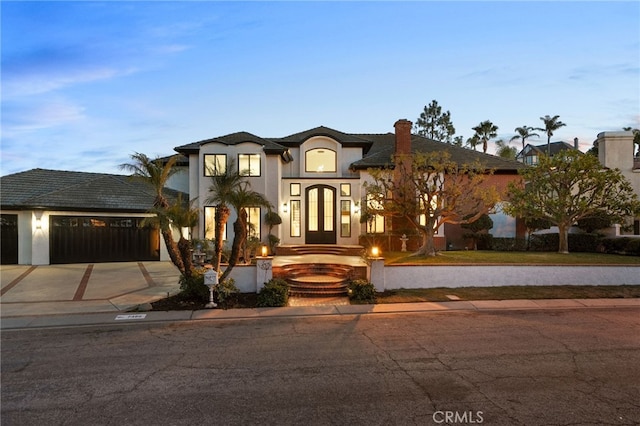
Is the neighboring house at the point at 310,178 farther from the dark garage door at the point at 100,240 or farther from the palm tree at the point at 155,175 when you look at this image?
the palm tree at the point at 155,175

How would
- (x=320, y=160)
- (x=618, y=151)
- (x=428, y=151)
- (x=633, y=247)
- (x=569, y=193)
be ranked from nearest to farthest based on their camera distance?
(x=569, y=193)
(x=633, y=247)
(x=320, y=160)
(x=428, y=151)
(x=618, y=151)

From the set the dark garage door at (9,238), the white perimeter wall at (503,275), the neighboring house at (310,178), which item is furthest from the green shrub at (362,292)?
the dark garage door at (9,238)

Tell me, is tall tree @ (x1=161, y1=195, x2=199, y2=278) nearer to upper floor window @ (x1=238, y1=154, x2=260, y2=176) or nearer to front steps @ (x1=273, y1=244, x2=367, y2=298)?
front steps @ (x1=273, y1=244, x2=367, y2=298)

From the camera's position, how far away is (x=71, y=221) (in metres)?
19.9

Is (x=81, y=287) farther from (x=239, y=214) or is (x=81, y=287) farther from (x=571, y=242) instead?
(x=571, y=242)

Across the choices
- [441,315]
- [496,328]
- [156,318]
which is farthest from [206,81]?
[496,328]

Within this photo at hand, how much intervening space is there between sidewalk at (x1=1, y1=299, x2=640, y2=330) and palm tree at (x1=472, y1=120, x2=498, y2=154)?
4224cm

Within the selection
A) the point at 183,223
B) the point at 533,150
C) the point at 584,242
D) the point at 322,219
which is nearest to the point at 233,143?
the point at 322,219

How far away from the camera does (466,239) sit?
70.0ft

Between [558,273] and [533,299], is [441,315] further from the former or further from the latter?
[558,273]

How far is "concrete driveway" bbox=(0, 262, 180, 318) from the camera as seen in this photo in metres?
11.1

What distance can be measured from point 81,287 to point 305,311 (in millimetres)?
8905

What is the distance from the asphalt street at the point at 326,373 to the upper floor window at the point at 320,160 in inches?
555

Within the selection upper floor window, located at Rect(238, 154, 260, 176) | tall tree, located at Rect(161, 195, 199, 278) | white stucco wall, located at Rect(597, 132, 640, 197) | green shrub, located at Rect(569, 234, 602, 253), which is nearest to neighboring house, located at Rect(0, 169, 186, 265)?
upper floor window, located at Rect(238, 154, 260, 176)
